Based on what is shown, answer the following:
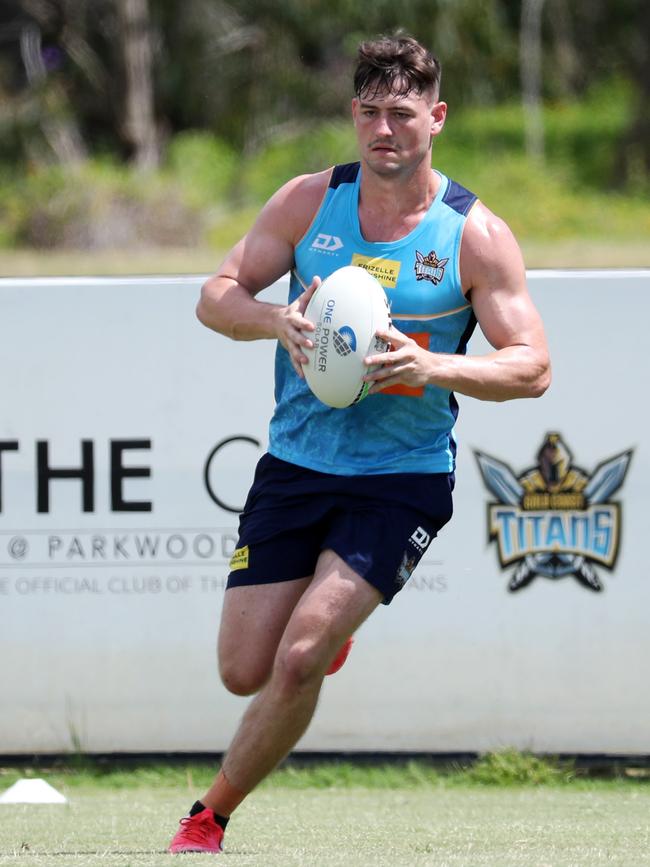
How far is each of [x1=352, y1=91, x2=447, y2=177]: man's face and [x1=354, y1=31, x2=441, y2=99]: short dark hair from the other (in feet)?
0.08

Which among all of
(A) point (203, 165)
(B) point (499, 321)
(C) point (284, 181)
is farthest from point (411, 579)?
(A) point (203, 165)

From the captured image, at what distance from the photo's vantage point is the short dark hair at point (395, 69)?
4.53m

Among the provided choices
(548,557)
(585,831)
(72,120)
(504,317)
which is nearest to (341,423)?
(504,317)

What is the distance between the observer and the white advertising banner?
661 cm

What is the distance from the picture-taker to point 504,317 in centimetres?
455

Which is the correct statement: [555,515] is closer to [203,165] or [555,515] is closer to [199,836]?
[199,836]

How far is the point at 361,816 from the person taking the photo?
577 cm

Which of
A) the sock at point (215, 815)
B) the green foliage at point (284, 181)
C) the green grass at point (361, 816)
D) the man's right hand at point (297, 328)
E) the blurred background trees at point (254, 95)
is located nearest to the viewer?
the man's right hand at point (297, 328)

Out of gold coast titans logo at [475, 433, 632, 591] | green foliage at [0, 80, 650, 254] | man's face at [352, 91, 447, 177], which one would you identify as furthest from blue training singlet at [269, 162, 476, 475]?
green foliage at [0, 80, 650, 254]

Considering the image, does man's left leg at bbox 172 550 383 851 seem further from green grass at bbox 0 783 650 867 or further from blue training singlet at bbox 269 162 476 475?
blue training singlet at bbox 269 162 476 475

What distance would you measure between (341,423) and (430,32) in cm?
2092

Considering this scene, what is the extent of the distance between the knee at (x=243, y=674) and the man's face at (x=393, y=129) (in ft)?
5.14

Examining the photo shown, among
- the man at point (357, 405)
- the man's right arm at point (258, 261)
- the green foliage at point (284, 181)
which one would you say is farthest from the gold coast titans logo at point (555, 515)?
the green foliage at point (284, 181)

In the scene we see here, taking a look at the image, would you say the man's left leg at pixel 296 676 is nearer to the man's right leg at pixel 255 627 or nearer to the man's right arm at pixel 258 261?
the man's right leg at pixel 255 627
